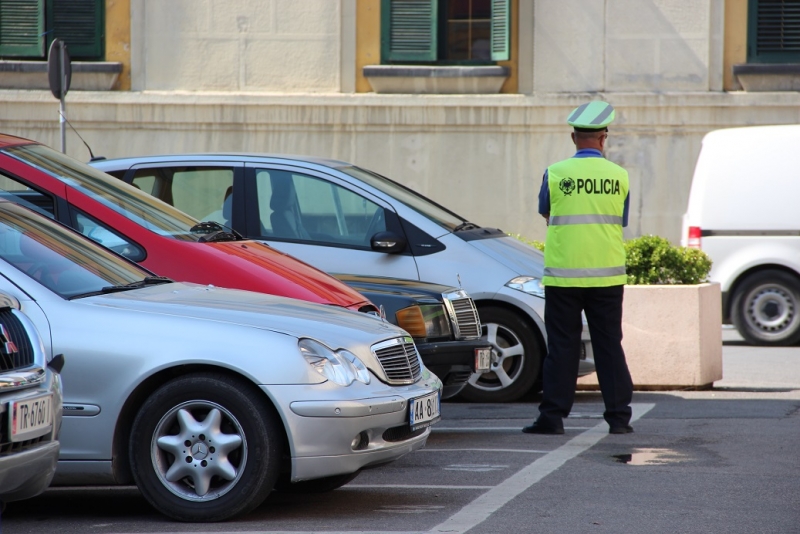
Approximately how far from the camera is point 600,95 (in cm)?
1623

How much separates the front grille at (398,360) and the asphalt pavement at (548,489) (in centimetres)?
57

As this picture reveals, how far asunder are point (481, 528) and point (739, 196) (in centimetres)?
890

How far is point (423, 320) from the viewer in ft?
24.7

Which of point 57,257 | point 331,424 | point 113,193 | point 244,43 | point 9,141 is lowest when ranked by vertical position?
point 331,424

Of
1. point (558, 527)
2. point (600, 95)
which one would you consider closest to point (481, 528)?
point (558, 527)

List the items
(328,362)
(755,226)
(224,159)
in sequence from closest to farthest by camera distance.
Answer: (328,362) → (224,159) → (755,226)

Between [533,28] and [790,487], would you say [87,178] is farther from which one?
[533,28]

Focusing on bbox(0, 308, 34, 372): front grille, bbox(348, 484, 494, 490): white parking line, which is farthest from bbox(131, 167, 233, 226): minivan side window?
bbox(0, 308, 34, 372): front grille

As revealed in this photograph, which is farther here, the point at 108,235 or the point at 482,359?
the point at 482,359

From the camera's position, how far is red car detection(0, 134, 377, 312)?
22.9 feet

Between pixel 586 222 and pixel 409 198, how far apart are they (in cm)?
198

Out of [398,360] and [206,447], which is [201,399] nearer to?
[206,447]

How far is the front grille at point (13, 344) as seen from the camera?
443 centimetres

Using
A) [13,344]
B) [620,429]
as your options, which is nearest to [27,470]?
[13,344]
